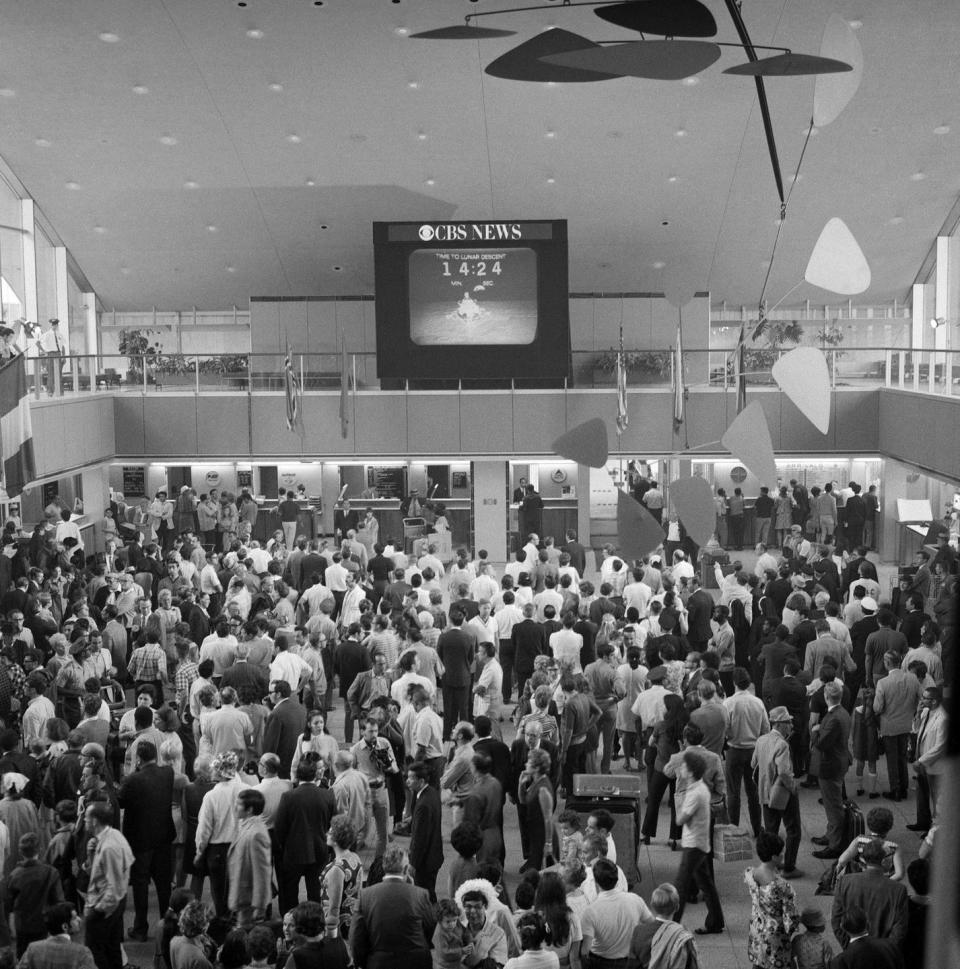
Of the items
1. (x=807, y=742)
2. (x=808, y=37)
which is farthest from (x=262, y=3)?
(x=807, y=742)

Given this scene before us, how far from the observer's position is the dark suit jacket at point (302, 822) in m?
7.59

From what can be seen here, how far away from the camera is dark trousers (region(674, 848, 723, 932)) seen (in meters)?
7.85

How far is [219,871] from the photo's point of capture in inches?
302

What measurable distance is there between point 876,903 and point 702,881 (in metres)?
1.66

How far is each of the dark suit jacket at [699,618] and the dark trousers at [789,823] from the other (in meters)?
4.11

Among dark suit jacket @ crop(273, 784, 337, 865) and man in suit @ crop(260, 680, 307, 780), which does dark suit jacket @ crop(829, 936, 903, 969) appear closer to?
dark suit jacket @ crop(273, 784, 337, 865)

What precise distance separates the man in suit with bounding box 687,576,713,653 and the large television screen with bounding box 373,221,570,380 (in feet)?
28.6

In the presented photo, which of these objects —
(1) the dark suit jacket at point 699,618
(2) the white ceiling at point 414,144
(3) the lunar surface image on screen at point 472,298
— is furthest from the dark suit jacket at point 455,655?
(3) the lunar surface image on screen at point 472,298

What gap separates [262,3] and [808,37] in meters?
8.09

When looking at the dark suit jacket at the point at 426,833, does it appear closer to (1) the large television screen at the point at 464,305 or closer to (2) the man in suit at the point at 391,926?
(2) the man in suit at the point at 391,926

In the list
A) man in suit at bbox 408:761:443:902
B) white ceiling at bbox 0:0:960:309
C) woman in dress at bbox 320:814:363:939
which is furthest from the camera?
white ceiling at bbox 0:0:960:309

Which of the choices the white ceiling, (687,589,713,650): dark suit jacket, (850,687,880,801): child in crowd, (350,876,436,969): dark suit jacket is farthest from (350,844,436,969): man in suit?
the white ceiling

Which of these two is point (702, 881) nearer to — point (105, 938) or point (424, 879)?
point (424, 879)

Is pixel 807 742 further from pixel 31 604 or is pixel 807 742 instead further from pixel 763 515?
pixel 763 515
